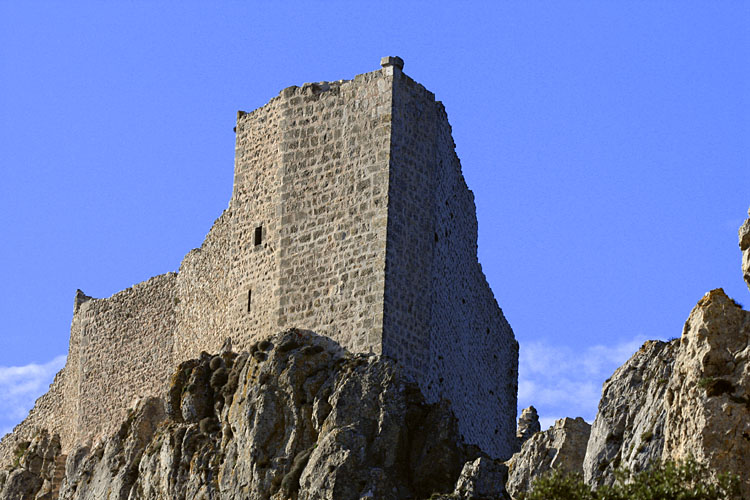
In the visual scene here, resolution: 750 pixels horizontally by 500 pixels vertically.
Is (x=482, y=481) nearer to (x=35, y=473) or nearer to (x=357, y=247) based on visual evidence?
(x=357, y=247)

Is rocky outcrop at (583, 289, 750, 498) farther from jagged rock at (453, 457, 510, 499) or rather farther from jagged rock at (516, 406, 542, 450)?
jagged rock at (516, 406, 542, 450)

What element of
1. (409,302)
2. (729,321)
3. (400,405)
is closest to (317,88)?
(409,302)

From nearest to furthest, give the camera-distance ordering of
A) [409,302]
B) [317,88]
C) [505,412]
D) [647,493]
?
1. [647,493]
2. [409,302]
3. [317,88]
4. [505,412]

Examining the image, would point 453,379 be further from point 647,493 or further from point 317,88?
point 647,493

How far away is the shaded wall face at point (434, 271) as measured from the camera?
35188 mm

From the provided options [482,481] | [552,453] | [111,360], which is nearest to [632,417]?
[552,453]

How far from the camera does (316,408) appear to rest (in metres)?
34.2

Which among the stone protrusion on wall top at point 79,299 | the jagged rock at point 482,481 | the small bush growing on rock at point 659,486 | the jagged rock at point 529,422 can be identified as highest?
the stone protrusion on wall top at point 79,299

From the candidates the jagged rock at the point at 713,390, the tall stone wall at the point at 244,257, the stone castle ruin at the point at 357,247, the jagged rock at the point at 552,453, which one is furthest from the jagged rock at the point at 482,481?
the tall stone wall at the point at 244,257

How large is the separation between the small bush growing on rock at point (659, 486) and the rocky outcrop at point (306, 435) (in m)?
4.72

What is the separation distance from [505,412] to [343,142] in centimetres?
1004

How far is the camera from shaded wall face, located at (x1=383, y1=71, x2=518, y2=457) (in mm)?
35188

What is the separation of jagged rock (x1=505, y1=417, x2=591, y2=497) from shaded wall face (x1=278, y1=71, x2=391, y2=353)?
13.3 ft

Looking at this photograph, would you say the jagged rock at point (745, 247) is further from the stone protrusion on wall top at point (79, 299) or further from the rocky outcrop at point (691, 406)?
the stone protrusion on wall top at point (79, 299)
